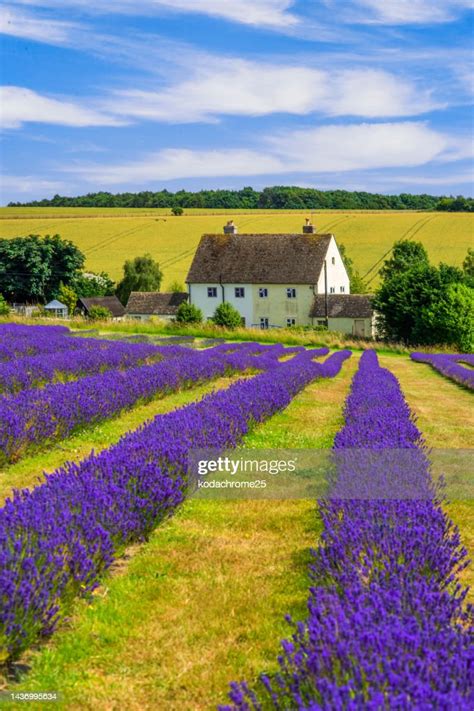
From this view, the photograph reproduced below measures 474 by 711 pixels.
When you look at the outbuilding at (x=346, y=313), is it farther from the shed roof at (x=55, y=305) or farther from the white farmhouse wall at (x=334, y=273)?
the shed roof at (x=55, y=305)

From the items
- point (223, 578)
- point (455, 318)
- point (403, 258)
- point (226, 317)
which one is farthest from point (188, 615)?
point (403, 258)

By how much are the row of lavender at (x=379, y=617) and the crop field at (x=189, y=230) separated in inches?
2507

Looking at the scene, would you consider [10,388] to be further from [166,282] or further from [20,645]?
[166,282]

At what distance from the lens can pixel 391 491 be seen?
184 inches

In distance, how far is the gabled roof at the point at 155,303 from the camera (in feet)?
168

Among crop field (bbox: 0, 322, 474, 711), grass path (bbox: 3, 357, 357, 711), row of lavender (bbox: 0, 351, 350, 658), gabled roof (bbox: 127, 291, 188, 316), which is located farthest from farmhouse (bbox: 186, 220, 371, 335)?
grass path (bbox: 3, 357, 357, 711)

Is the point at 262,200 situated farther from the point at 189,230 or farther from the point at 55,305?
the point at 55,305

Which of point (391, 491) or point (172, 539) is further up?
point (391, 491)

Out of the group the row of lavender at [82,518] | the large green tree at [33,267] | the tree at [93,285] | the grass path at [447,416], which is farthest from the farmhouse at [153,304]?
the row of lavender at [82,518]

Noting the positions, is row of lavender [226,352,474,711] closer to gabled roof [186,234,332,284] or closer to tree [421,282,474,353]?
tree [421,282,474,353]

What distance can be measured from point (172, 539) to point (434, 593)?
7.93 feet

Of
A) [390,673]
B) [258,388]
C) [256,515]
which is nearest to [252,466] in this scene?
[256,515]

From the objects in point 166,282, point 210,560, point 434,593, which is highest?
point 166,282

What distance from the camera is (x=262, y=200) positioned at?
122 meters
